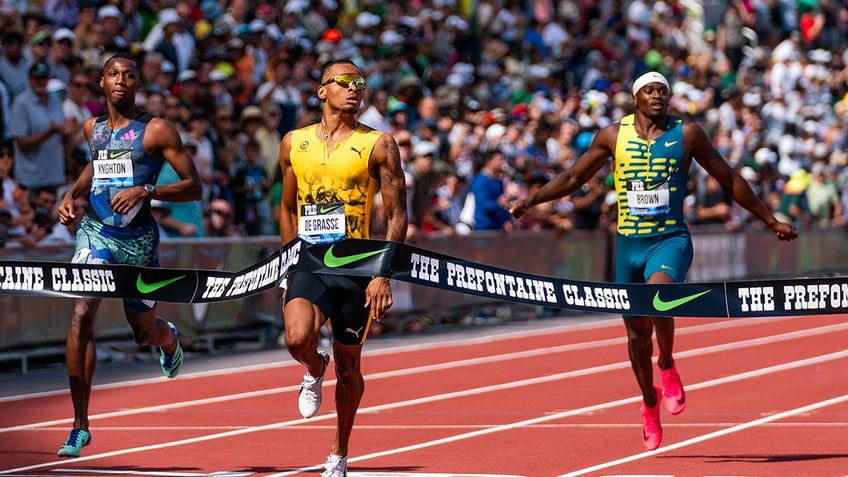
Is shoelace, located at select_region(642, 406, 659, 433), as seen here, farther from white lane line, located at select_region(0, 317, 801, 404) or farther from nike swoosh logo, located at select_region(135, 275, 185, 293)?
white lane line, located at select_region(0, 317, 801, 404)

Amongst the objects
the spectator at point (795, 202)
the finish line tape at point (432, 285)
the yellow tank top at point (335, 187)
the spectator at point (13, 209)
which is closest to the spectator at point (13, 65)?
the spectator at point (13, 209)

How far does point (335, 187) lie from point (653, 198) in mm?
2537

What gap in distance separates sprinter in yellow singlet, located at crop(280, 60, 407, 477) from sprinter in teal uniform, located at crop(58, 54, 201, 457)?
1477 millimetres

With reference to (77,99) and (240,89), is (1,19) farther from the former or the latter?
(240,89)

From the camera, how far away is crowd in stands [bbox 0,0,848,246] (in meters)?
19.0

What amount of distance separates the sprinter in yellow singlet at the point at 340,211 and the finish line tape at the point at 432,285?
4.9 inches

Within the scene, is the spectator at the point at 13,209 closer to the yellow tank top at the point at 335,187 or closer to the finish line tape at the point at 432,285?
the finish line tape at the point at 432,285

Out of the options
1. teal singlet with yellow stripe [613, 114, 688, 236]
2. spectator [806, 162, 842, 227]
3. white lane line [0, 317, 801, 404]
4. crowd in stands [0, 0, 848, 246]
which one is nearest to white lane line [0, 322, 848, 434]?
white lane line [0, 317, 801, 404]

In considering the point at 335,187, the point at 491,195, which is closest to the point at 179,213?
the point at 491,195

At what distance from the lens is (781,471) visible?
1000cm

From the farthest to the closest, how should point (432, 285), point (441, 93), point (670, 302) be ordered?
point (441, 93)
point (670, 302)
point (432, 285)

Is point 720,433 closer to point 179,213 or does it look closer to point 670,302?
point 670,302

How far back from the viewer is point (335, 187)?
9.42 metres

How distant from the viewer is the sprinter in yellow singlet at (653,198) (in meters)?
11.0
